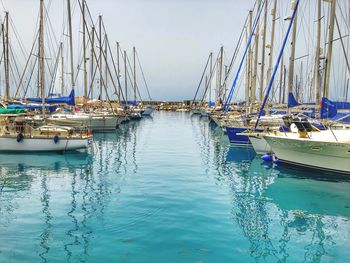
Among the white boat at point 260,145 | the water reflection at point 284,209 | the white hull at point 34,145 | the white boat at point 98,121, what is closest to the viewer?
the water reflection at point 284,209

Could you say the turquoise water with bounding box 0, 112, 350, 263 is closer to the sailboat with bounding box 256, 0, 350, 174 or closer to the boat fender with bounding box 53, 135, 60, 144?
the sailboat with bounding box 256, 0, 350, 174

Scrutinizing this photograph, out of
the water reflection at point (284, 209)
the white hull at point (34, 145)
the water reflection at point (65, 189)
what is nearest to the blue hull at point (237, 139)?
the water reflection at point (284, 209)

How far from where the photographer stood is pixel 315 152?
19.0 metres

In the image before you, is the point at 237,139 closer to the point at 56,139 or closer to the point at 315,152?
the point at 315,152

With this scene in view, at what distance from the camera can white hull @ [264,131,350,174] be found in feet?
59.7

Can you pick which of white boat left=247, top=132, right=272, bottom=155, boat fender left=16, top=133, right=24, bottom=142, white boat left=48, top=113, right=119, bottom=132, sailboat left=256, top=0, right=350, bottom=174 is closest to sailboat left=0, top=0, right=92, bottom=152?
boat fender left=16, top=133, right=24, bottom=142

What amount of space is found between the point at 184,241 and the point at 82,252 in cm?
291

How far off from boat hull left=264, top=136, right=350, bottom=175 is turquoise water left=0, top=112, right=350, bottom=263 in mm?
685

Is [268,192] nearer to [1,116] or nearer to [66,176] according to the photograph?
[66,176]

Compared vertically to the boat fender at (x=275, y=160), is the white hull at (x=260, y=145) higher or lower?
higher

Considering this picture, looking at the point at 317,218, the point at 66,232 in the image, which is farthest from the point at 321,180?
the point at 66,232

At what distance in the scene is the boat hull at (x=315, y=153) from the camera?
18.2 meters

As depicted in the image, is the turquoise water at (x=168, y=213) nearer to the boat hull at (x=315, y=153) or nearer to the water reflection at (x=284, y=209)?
the water reflection at (x=284, y=209)

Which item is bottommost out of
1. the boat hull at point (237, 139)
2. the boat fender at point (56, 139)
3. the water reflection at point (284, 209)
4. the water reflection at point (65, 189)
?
the water reflection at point (284, 209)
